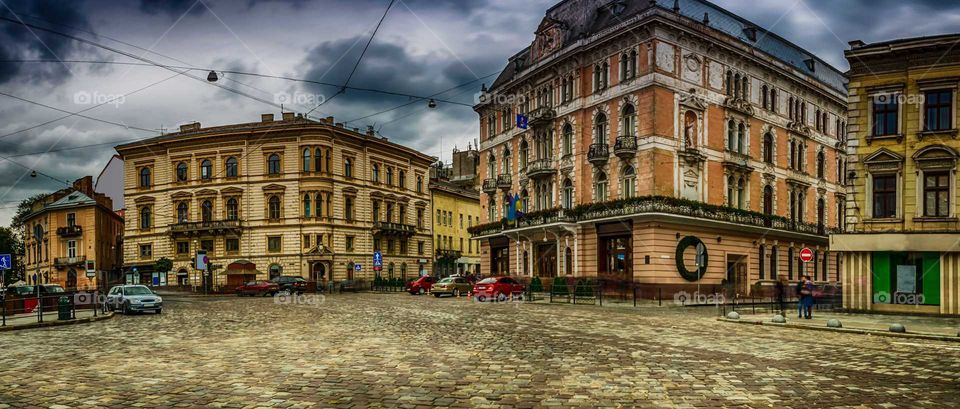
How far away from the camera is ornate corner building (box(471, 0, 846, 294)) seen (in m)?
36.8

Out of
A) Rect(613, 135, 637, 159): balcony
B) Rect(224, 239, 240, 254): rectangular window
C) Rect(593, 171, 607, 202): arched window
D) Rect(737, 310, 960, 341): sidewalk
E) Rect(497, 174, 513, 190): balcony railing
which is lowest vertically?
Rect(737, 310, 960, 341): sidewalk

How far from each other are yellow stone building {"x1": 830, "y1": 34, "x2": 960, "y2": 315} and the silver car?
27.5m

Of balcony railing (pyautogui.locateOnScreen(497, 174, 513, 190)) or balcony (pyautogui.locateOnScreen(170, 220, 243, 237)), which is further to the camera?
balcony (pyautogui.locateOnScreen(170, 220, 243, 237))

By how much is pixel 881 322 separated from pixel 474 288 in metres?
20.4

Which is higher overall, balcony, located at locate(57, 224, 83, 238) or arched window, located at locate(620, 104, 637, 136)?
arched window, located at locate(620, 104, 637, 136)

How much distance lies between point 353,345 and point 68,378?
552cm

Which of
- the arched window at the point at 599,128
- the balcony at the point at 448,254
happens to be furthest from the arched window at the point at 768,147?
the balcony at the point at 448,254

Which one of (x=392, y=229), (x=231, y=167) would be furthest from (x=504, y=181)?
(x=231, y=167)

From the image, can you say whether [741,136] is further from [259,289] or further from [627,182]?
[259,289]

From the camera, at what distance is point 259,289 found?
48344 mm

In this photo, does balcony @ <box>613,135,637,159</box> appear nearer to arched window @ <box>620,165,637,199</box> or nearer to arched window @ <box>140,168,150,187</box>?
arched window @ <box>620,165,637,199</box>

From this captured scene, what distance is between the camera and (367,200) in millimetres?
67125

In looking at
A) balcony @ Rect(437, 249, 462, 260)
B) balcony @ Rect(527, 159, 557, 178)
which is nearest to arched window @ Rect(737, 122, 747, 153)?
balcony @ Rect(527, 159, 557, 178)

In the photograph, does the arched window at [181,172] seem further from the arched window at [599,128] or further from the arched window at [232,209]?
the arched window at [599,128]
